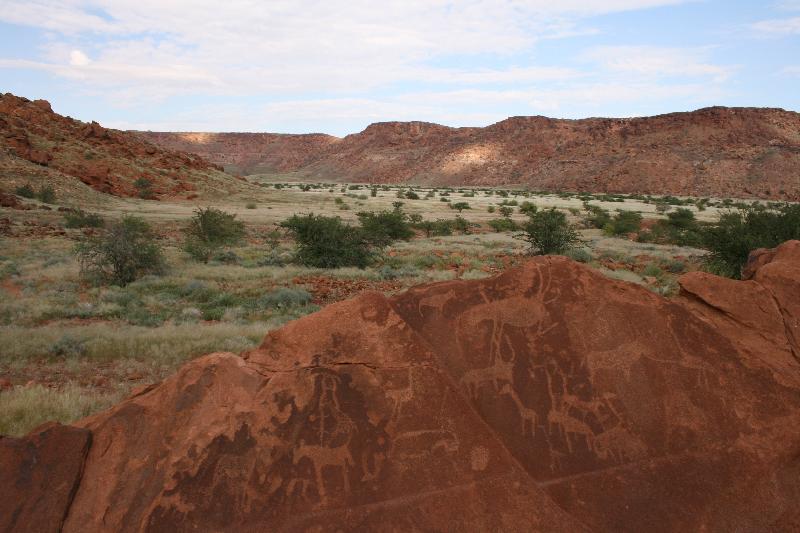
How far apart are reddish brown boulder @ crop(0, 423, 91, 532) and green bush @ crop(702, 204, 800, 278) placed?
16.2 meters

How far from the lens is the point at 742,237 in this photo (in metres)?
15.3

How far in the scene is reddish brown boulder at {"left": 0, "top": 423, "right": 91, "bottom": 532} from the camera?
8.02 ft

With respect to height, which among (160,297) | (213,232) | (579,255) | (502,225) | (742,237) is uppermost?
(742,237)

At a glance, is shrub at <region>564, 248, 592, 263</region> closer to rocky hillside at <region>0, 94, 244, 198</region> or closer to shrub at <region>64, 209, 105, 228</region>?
shrub at <region>64, 209, 105, 228</region>

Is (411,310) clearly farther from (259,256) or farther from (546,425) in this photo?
(259,256)

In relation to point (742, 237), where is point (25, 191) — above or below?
above

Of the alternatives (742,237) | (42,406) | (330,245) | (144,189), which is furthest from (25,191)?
(742,237)

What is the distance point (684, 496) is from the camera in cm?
278

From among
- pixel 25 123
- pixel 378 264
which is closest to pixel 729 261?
pixel 378 264

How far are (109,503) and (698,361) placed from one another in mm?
3310

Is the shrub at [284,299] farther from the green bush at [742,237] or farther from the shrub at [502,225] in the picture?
the shrub at [502,225]

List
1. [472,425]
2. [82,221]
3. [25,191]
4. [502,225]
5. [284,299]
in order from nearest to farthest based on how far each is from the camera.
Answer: [472,425] < [284,299] < [82,221] < [502,225] < [25,191]

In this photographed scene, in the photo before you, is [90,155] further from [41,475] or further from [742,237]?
[41,475]

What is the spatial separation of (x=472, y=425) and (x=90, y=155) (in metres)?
47.6
